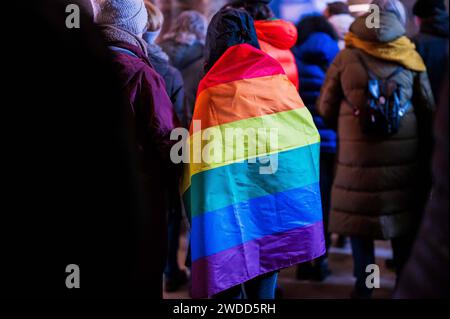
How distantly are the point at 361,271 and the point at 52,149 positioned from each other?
308 cm

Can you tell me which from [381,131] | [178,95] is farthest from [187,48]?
[381,131]

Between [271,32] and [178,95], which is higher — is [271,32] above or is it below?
above

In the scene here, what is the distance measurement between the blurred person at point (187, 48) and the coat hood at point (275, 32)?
99cm

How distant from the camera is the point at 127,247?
1.08 metres

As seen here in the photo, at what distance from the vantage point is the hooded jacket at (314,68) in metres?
4.01

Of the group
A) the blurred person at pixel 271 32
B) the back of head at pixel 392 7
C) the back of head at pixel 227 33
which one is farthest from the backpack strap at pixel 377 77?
the back of head at pixel 227 33

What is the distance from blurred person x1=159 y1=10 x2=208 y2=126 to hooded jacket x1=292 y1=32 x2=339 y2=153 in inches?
29.8

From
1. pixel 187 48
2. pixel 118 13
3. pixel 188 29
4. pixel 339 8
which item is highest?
pixel 339 8

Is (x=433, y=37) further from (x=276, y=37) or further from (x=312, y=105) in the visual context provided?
(x=276, y=37)

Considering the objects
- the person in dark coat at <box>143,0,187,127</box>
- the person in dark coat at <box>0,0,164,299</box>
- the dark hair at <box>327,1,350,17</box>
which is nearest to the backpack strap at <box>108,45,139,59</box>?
the person in dark coat at <box>143,0,187,127</box>

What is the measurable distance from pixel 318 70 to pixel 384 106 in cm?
81

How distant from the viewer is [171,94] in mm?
3418

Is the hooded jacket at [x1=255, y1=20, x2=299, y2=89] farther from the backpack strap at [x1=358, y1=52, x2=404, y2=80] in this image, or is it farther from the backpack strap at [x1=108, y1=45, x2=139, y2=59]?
the backpack strap at [x1=108, y1=45, x2=139, y2=59]
